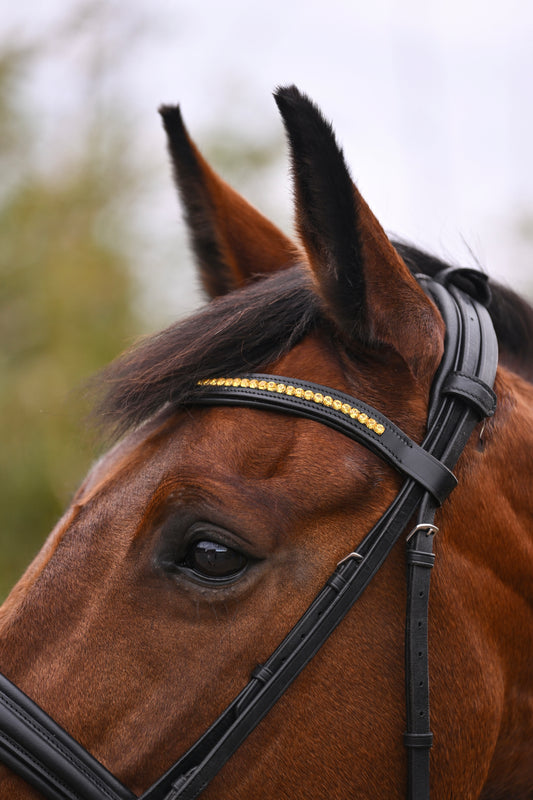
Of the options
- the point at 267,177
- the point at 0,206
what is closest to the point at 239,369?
the point at 0,206

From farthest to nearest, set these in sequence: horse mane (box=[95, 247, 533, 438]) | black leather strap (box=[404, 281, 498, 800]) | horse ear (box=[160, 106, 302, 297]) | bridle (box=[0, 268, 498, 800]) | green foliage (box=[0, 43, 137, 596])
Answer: green foliage (box=[0, 43, 137, 596]), horse ear (box=[160, 106, 302, 297]), horse mane (box=[95, 247, 533, 438]), black leather strap (box=[404, 281, 498, 800]), bridle (box=[0, 268, 498, 800])

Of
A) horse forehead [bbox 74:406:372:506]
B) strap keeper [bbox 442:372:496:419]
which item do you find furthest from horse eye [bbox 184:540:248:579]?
strap keeper [bbox 442:372:496:419]

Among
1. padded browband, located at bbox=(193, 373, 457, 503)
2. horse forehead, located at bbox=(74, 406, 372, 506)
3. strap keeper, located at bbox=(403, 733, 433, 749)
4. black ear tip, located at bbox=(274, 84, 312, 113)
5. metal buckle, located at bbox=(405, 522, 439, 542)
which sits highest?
black ear tip, located at bbox=(274, 84, 312, 113)

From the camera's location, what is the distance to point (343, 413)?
1.65m

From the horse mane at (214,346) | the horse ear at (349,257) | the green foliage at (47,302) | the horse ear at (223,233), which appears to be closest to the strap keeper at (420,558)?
the horse ear at (349,257)

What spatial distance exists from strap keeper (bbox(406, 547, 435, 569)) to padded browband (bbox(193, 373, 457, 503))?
4.6 inches

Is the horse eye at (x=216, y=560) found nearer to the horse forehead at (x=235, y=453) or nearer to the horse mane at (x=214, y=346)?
the horse forehead at (x=235, y=453)

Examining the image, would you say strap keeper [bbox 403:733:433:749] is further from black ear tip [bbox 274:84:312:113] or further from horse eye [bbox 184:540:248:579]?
black ear tip [bbox 274:84:312:113]

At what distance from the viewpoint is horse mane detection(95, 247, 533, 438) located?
5.82 feet

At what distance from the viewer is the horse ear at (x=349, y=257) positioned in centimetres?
149

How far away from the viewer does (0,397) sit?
6.93 m

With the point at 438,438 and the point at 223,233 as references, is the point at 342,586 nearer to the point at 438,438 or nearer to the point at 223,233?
the point at 438,438

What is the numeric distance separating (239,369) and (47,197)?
24.2 ft

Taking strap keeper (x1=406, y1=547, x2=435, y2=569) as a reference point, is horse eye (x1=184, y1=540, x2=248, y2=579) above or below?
below
